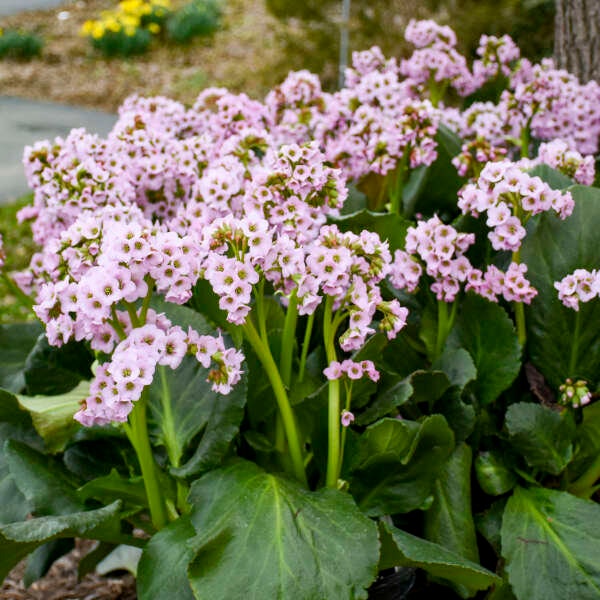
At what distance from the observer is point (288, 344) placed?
169 cm

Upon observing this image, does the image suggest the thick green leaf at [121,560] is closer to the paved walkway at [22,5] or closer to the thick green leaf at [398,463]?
the thick green leaf at [398,463]

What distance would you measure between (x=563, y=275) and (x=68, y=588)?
1606 mm

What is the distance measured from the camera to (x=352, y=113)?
2424mm

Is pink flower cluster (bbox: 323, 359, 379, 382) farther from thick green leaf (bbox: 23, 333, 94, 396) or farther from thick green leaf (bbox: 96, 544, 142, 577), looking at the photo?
thick green leaf (bbox: 96, 544, 142, 577)

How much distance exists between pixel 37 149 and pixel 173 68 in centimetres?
921

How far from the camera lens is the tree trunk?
298 cm

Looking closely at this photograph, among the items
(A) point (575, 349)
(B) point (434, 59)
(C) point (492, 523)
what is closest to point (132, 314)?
(C) point (492, 523)

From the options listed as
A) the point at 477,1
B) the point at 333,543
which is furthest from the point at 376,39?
the point at 333,543

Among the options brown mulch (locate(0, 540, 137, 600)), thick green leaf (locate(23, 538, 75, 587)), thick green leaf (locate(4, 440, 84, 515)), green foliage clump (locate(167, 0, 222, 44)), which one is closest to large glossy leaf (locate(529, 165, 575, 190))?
thick green leaf (locate(4, 440, 84, 515))

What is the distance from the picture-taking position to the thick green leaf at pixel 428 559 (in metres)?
1.43

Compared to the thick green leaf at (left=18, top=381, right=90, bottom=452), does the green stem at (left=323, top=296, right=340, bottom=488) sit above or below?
above

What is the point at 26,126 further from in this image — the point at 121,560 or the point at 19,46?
the point at 121,560

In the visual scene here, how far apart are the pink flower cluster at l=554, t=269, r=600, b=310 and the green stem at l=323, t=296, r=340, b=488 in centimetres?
48

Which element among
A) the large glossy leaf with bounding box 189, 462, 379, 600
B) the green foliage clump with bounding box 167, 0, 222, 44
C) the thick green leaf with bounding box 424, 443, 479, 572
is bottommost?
the green foliage clump with bounding box 167, 0, 222, 44
